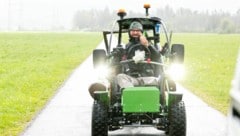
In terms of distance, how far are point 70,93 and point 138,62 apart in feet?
18.5

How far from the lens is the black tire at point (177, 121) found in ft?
26.1

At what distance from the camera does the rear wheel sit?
26.1 feet

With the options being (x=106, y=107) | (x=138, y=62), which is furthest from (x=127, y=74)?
(x=106, y=107)

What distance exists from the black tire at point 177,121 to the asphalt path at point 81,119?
781 millimetres

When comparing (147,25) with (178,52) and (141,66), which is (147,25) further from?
(178,52)

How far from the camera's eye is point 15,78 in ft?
63.0

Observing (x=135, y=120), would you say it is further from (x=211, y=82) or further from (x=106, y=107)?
(x=211, y=82)

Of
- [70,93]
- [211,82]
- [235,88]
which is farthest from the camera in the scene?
[211,82]

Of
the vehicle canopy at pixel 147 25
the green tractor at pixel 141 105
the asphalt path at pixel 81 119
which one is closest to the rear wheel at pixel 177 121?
the green tractor at pixel 141 105

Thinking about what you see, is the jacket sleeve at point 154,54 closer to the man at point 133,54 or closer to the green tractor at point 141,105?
the man at point 133,54

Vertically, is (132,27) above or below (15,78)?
above

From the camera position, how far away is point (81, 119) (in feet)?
A: 34.1

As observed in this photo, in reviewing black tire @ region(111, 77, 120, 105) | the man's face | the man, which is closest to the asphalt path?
black tire @ region(111, 77, 120, 105)

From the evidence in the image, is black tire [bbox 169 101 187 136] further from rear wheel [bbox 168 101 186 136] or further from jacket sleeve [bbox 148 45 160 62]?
jacket sleeve [bbox 148 45 160 62]
